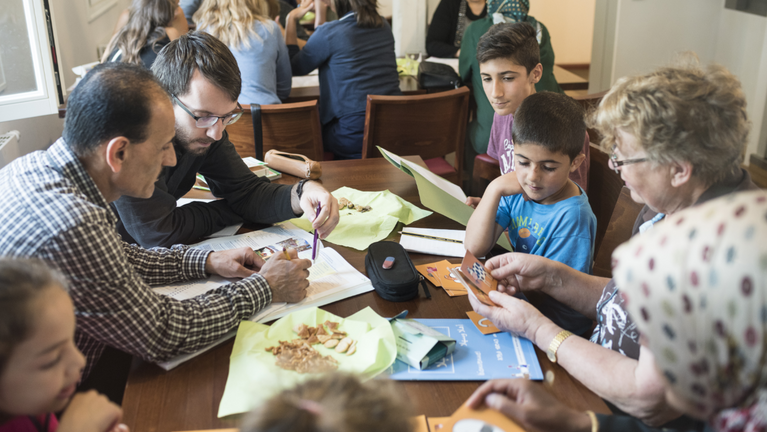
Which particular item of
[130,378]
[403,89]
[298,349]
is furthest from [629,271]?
[403,89]

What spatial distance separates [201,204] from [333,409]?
1.27m

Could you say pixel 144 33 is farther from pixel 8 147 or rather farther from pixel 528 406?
pixel 528 406

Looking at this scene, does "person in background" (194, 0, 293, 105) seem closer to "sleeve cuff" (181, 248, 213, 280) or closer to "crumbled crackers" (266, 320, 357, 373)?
"sleeve cuff" (181, 248, 213, 280)

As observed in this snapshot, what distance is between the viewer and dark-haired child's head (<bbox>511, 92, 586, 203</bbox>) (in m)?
1.46

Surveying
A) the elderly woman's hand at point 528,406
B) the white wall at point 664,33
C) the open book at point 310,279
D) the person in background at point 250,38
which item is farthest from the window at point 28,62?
the white wall at point 664,33

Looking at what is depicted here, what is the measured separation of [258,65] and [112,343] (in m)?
2.08

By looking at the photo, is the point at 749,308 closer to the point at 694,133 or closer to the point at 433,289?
the point at 694,133

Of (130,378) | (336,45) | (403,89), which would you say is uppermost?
(336,45)

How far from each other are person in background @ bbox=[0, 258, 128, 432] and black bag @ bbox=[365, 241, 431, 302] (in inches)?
Result: 25.4

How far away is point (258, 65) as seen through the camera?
2.85 m

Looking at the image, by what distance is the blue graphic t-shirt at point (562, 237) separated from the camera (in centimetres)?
140

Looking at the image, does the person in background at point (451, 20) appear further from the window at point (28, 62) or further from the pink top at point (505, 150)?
the window at point (28, 62)

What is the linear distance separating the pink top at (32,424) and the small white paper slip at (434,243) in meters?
0.90

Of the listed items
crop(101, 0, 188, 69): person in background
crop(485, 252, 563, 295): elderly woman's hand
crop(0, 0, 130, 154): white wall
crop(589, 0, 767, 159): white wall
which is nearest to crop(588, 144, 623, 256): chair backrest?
crop(485, 252, 563, 295): elderly woman's hand
